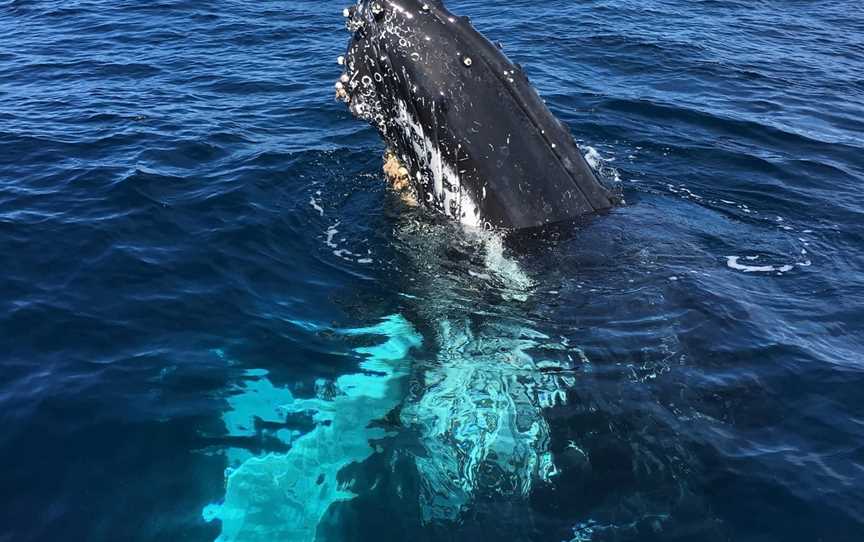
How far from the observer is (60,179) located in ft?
40.4

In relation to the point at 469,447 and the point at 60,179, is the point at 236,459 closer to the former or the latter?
the point at 469,447

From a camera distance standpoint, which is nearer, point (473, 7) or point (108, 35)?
point (108, 35)

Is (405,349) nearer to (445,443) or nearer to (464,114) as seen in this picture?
(445,443)

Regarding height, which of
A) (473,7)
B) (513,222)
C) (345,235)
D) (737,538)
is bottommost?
(737,538)

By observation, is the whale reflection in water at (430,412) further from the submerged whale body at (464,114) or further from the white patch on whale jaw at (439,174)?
the submerged whale body at (464,114)

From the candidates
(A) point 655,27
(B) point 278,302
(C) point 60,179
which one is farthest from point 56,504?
(A) point 655,27

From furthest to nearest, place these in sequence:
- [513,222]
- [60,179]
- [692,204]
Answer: [60,179] → [692,204] → [513,222]

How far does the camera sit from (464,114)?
803 centimetres

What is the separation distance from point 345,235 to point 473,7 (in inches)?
676

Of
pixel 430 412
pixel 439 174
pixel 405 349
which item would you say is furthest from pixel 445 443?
pixel 439 174

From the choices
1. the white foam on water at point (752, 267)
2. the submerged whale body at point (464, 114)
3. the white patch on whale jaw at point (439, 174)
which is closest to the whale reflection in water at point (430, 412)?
the white patch on whale jaw at point (439, 174)

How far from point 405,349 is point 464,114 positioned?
8.85 feet

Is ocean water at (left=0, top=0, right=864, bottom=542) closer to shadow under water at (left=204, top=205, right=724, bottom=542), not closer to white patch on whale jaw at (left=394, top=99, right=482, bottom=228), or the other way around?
shadow under water at (left=204, top=205, right=724, bottom=542)

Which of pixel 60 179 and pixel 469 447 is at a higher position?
pixel 60 179
